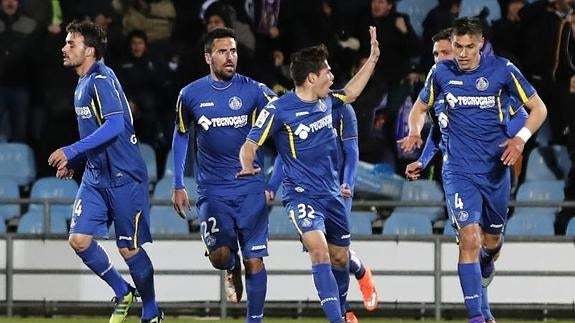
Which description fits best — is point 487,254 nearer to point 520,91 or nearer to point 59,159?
point 520,91

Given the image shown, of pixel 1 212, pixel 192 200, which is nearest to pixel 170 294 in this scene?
pixel 192 200

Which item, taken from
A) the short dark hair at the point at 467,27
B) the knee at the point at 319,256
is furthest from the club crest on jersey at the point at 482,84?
the knee at the point at 319,256

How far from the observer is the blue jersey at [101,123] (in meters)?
12.6

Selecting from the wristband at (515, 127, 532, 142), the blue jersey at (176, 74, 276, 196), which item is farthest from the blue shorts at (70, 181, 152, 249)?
the wristband at (515, 127, 532, 142)

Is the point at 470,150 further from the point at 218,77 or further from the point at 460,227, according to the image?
the point at 218,77

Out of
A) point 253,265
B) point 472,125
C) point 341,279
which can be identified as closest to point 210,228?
point 253,265

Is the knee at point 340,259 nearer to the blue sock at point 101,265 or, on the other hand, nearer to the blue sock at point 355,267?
the blue sock at point 355,267

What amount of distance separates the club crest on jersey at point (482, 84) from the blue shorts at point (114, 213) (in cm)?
267

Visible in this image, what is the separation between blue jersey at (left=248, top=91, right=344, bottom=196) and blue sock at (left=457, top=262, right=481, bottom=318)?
45.0 inches

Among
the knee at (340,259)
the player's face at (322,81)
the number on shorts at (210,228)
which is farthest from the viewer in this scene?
the knee at (340,259)

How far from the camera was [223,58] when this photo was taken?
1273cm

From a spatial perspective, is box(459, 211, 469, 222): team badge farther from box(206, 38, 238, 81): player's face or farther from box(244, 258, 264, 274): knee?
box(206, 38, 238, 81): player's face

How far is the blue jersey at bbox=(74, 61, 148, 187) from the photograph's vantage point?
41.3ft

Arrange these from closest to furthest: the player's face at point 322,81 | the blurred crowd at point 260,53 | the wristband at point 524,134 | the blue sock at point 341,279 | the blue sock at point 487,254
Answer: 1. the wristband at point 524,134
2. the player's face at point 322,81
3. the blue sock at point 341,279
4. the blue sock at point 487,254
5. the blurred crowd at point 260,53
